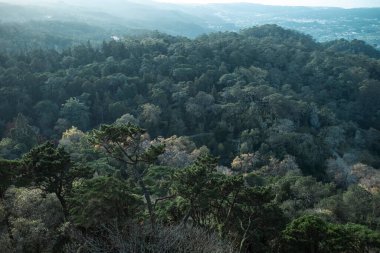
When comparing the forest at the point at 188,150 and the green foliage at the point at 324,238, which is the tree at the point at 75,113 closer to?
the forest at the point at 188,150

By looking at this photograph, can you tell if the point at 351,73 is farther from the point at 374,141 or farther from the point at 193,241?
the point at 193,241

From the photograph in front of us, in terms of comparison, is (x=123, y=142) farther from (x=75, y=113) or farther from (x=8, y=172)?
(x=75, y=113)

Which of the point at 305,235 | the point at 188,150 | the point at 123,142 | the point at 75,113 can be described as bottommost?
the point at 75,113

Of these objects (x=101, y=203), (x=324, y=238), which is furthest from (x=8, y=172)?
(x=324, y=238)

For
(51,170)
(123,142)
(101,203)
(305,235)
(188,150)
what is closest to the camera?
(101,203)

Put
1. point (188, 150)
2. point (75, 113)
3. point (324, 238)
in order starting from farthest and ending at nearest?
point (75, 113) → point (188, 150) → point (324, 238)

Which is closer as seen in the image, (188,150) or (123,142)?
(123,142)

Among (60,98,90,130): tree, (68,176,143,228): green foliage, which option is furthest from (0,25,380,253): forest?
(60,98,90,130): tree

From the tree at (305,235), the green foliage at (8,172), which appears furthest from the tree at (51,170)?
the tree at (305,235)

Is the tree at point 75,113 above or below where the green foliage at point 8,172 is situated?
below
